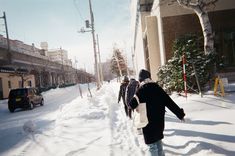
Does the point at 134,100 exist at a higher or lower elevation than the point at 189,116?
higher

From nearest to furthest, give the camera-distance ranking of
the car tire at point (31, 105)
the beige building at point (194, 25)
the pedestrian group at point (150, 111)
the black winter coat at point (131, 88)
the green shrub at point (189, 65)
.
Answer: the pedestrian group at point (150, 111), the black winter coat at point (131, 88), the green shrub at point (189, 65), the beige building at point (194, 25), the car tire at point (31, 105)

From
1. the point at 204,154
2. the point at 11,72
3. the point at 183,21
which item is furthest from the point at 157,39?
the point at 11,72

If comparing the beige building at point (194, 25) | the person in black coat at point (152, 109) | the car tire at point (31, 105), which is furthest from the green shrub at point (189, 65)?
the car tire at point (31, 105)

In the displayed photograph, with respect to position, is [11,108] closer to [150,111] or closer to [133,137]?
[133,137]

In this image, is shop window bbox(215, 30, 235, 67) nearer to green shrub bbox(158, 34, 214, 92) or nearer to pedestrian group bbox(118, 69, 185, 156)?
green shrub bbox(158, 34, 214, 92)

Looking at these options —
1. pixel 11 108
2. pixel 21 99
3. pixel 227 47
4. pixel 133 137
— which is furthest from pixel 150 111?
pixel 11 108

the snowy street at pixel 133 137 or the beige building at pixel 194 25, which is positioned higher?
the beige building at pixel 194 25

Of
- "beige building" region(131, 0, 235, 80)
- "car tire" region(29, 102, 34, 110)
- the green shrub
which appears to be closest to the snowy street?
the green shrub

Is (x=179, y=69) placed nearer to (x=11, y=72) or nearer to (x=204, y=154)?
(x=204, y=154)

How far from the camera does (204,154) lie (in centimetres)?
547

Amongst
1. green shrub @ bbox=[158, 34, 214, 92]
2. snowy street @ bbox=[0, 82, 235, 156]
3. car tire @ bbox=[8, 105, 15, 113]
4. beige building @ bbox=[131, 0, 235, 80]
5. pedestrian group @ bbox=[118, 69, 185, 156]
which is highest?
beige building @ bbox=[131, 0, 235, 80]

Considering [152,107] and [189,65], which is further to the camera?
[189,65]

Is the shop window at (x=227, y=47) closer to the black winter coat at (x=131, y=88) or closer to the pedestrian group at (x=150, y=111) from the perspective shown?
the black winter coat at (x=131, y=88)

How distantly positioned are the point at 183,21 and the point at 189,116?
437 inches
